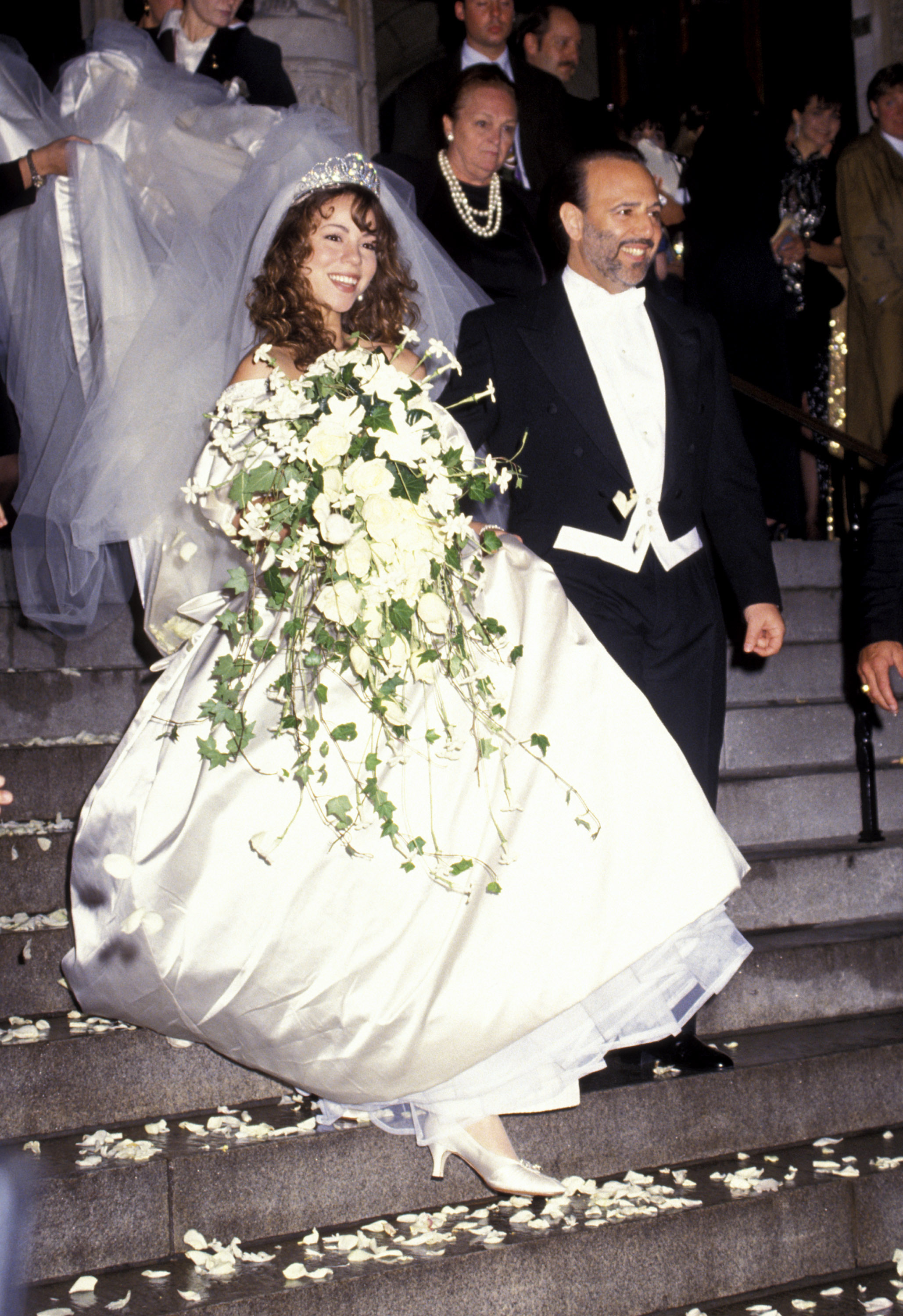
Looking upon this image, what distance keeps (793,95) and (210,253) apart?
20.0 ft

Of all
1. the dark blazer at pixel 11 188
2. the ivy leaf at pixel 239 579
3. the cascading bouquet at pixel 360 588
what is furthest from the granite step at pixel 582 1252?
the dark blazer at pixel 11 188

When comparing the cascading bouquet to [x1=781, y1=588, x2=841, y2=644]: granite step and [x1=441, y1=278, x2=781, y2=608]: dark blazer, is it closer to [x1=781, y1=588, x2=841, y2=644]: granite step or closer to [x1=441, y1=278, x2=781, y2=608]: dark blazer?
[x1=441, y1=278, x2=781, y2=608]: dark blazer

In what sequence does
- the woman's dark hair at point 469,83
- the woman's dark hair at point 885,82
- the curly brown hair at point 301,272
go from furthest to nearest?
1. the woman's dark hair at point 885,82
2. the woman's dark hair at point 469,83
3. the curly brown hair at point 301,272

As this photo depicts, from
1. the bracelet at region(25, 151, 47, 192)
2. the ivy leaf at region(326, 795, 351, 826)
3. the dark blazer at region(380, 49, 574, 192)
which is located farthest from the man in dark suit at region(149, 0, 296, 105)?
the ivy leaf at region(326, 795, 351, 826)

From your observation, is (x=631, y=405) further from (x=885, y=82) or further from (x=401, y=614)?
(x=885, y=82)

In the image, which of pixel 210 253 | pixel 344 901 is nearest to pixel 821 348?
pixel 210 253

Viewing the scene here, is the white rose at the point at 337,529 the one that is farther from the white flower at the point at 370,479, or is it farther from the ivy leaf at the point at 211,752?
the ivy leaf at the point at 211,752

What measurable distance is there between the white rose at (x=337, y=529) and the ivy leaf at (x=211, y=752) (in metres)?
0.47

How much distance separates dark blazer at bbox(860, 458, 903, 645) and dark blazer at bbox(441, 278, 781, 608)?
30 cm

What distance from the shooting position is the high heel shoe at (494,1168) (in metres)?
2.47

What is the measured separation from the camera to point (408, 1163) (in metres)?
2.63

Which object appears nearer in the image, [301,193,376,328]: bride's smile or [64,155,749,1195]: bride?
[64,155,749,1195]: bride

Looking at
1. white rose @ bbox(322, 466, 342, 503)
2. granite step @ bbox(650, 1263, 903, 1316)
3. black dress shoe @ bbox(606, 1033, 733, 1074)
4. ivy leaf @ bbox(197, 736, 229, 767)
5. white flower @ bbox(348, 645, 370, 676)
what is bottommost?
granite step @ bbox(650, 1263, 903, 1316)

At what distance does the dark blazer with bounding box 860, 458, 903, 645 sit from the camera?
277 cm
